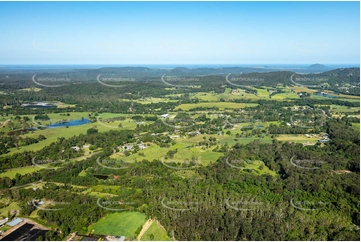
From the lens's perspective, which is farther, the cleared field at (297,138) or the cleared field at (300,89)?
the cleared field at (300,89)

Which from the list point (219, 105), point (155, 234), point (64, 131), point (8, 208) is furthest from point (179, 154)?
point (219, 105)

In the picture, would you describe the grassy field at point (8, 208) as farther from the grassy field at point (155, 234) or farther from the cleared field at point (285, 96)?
the cleared field at point (285, 96)

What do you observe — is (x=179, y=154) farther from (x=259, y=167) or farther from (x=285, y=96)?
(x=285, y=96)

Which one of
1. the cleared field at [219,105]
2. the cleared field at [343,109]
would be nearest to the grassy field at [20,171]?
the cleared field at [219,105]

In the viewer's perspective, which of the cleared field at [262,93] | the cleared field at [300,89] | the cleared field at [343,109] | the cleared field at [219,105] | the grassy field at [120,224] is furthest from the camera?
the cleared field at [300,89]

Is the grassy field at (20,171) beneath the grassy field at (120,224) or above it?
above

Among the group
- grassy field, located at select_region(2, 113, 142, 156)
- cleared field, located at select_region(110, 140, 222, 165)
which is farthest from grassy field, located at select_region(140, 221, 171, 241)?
grassy field, located at select_region(2, 113, 142, 156)

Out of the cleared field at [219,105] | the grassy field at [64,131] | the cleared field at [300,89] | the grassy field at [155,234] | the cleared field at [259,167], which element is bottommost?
the grassy field at [155,234]

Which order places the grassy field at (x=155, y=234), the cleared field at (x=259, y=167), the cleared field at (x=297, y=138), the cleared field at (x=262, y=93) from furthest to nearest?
the cleared field at (x=262, y=93), the cleared field at (x=297, y=138), the cleared field at (x=259, y=167), the grassy field at (x=155, y=234)
